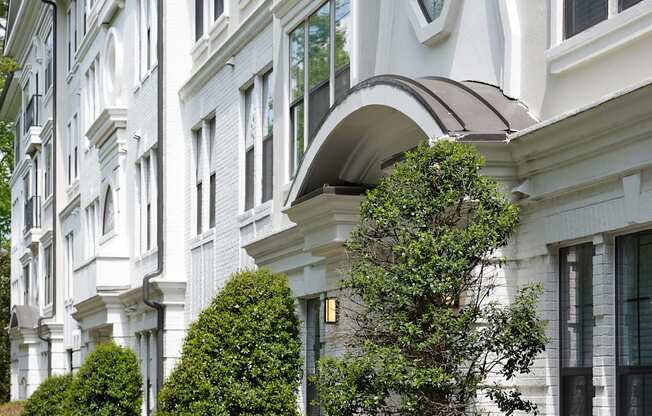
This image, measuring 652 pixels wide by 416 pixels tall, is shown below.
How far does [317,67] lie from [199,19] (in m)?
9.38

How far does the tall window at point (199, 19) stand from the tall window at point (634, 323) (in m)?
17.1

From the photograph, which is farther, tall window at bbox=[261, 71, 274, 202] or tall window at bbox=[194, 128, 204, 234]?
tall window at bbox=[194, 128, 204, 234]

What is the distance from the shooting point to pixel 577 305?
11648 mm

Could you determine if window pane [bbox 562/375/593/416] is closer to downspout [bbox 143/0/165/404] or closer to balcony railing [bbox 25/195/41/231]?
downspout [bbox 143/0/165/404]

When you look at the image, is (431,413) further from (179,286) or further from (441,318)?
(179,286)

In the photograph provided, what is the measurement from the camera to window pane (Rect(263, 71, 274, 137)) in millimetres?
21484

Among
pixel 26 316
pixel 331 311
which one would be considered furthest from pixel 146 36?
pixel 26 316

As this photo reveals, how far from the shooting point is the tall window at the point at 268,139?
70.0 feet

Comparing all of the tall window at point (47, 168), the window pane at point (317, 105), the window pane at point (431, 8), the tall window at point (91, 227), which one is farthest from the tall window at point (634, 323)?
the tall window at point (47, 168)

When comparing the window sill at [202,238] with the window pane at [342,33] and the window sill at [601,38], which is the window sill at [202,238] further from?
the window sill at [601,38]

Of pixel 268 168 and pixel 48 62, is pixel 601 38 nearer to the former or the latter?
pixel 268 168

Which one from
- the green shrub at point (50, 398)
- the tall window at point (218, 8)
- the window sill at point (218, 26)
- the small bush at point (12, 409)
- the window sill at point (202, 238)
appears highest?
the tall window at point (218, 8)

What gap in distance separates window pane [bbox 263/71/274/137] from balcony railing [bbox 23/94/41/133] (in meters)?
29.7

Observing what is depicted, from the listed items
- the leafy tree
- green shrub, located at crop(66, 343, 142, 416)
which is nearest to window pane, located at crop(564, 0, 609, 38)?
the leafy tree
